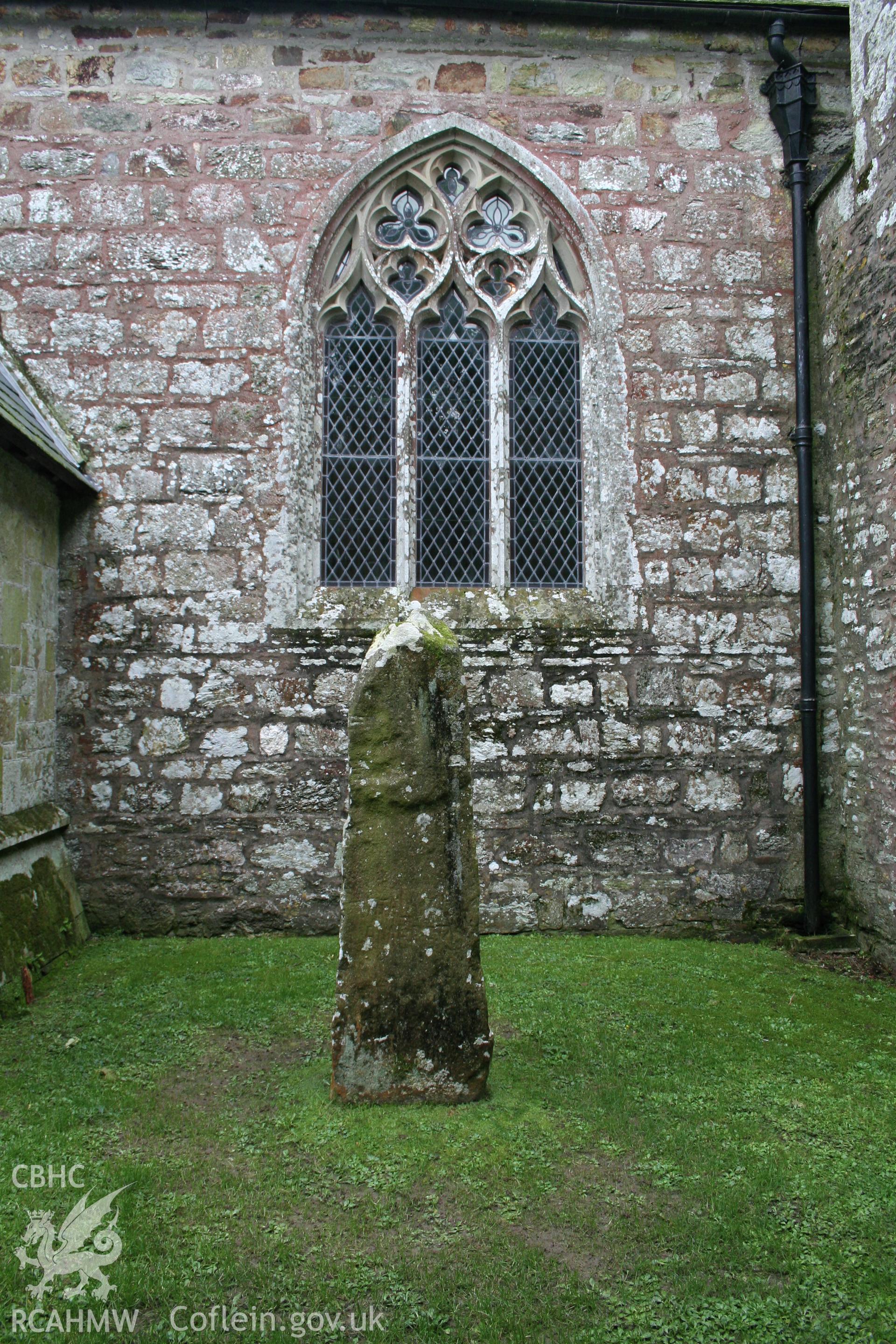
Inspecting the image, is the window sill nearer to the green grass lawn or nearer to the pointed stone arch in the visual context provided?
the pointed stone arch

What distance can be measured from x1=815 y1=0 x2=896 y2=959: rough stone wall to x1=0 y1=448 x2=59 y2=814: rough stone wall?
5.05m

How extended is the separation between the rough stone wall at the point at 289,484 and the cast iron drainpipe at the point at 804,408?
120 millimetres

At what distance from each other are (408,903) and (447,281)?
184 inches

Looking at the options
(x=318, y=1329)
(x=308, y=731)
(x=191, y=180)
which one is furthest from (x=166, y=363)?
(x=318, y=1329)

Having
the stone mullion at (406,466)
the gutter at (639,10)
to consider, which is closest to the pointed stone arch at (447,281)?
the stone mullion at (406,466)

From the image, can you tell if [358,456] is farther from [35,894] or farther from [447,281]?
[35,894]

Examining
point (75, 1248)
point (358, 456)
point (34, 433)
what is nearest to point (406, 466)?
point (358, 456)

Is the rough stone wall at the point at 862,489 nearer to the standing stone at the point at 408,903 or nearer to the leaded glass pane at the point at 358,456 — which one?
the leaded glass pane at the point at 358,456

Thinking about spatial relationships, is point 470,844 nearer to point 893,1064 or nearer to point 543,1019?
point 543,1019

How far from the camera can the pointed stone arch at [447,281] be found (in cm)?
579

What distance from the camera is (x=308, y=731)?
5668 mm

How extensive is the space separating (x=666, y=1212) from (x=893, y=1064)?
5.68ft

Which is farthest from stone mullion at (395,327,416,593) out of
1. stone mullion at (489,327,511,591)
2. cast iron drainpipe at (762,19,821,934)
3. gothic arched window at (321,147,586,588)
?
cast iron drainpipe at (762,19,821,934)

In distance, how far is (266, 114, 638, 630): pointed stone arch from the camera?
579 centimetres
